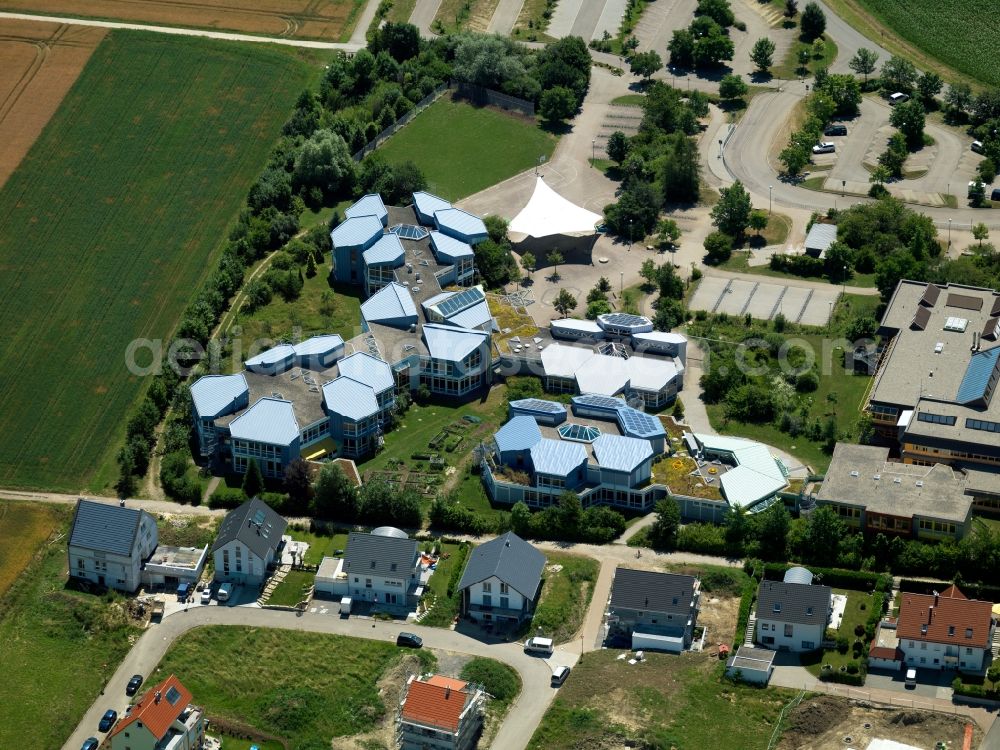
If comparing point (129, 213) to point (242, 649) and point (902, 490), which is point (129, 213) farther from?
point (902, 490)

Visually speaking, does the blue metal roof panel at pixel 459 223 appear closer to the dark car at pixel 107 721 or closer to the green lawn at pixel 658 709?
the green lawn at pixel 658 709

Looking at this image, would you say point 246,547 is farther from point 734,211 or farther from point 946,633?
point 734,211

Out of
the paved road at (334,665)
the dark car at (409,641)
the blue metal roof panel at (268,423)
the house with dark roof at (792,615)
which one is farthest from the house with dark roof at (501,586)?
the blue metal roof panel at (268,423)

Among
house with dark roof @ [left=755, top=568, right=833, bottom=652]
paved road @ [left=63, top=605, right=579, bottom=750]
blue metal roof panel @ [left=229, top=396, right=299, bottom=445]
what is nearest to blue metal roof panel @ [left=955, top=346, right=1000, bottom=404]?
house with dark roof @ [left=755, top=568, right=833, bottom=652]

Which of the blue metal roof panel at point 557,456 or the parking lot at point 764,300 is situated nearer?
the blue metal roof panel at point 557,456

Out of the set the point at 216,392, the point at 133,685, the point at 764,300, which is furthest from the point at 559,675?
the point at 764,300

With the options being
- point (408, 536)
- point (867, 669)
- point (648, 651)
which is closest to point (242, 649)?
point (408, 536)
